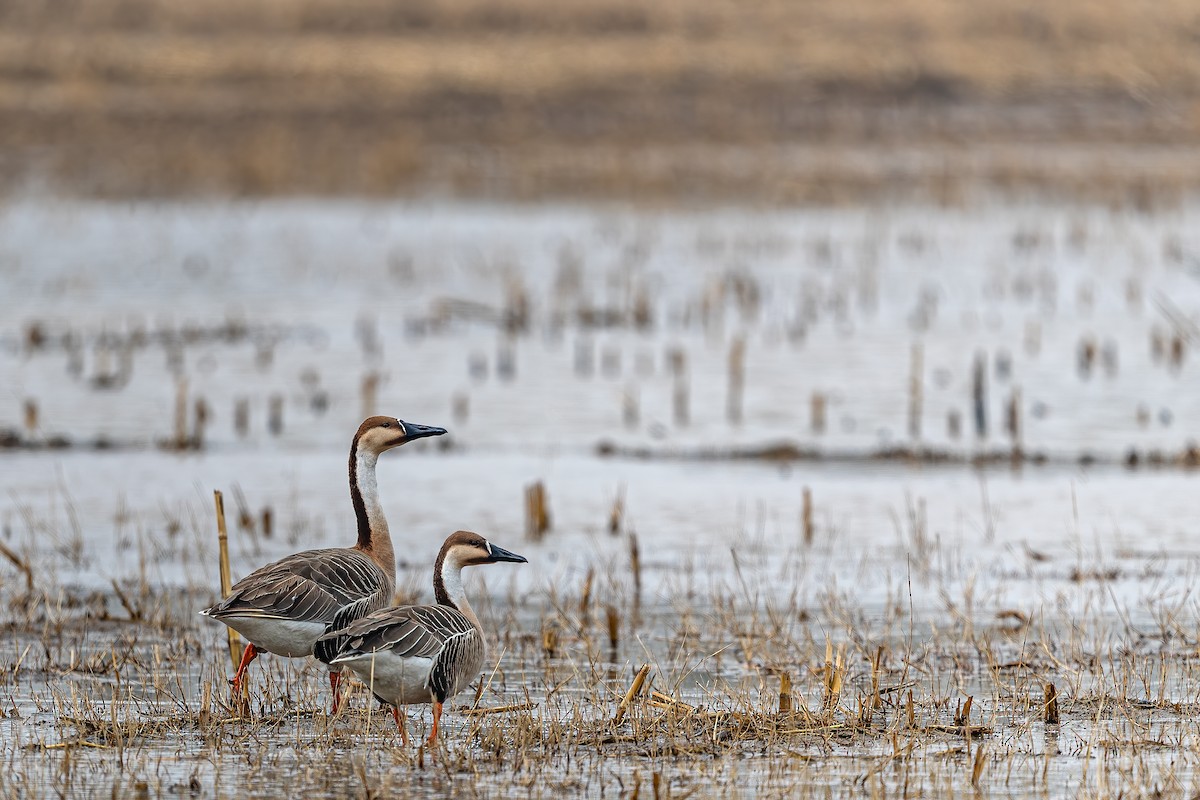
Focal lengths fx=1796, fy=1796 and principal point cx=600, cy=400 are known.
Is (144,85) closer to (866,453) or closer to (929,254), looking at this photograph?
(929,254)

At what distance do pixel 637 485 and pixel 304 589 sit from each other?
618 cm

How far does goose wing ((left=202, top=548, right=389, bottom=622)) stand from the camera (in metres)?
7.15

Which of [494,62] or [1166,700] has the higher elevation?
[494,62]

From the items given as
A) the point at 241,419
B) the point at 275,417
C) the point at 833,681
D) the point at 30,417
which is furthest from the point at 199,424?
the point at 833,681

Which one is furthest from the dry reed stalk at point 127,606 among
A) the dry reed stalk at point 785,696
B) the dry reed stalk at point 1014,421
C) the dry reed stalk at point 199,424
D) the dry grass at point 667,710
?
the dry reed stalk at point 1014,421

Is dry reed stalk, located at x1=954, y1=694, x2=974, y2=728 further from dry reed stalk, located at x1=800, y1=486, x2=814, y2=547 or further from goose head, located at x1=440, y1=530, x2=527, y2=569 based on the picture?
dry reed stalk, located at x1=800, y1=486, x2=814, y2=547

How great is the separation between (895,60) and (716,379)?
23.4 meters

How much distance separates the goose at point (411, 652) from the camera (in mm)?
6781

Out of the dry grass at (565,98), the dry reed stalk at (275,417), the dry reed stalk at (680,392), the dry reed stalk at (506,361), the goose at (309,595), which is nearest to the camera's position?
the goose at (309,595)

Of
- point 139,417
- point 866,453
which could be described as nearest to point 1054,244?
point 866,453

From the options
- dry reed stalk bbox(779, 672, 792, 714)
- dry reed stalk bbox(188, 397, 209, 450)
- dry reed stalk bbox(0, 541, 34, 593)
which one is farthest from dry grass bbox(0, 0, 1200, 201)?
dry reed stalk bbox(779, 672, 792, 714)

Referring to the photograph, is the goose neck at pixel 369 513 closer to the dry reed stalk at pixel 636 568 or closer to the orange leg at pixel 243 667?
the orange leg at pixel 243 667

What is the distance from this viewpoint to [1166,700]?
748 cm

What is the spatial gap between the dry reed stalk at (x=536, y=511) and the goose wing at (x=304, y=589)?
363cm
